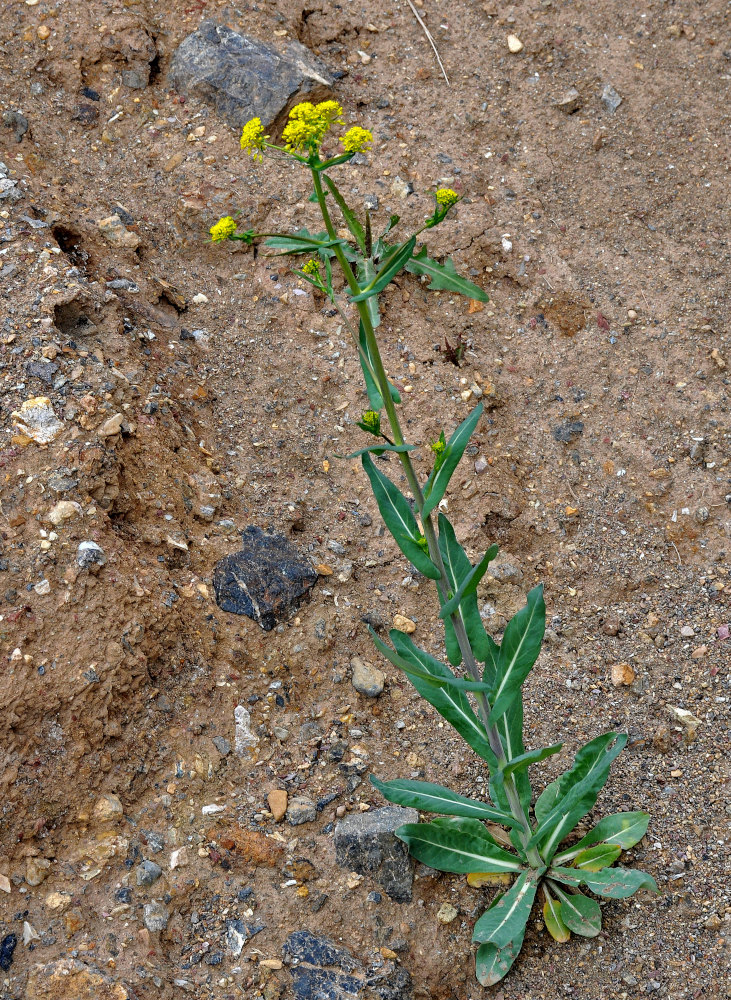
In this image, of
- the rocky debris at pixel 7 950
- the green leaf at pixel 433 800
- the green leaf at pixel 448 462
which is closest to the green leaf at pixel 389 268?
the green leaf at pixel 448 462

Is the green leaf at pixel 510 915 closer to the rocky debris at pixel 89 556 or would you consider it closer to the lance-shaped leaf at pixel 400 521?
the lance-shaped leaf at pixel 400 521

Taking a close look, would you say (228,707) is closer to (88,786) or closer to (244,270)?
(88,786)

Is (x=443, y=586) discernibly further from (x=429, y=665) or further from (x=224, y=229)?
(x=224, y=229)

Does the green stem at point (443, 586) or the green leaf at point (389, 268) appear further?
the green stem at point (443, 586)

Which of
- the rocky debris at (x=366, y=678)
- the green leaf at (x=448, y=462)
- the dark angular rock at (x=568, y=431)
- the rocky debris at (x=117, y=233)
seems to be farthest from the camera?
the rocky debris at (x=117, y=233)

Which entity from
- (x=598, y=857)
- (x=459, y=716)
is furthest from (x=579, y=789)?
(x=459, y=716)

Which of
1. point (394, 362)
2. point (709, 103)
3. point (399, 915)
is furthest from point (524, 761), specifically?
point (709, 103)

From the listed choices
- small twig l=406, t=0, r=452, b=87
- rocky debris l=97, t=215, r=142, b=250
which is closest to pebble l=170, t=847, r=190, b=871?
rocky debris l=97, t=215, r=142, b=250
